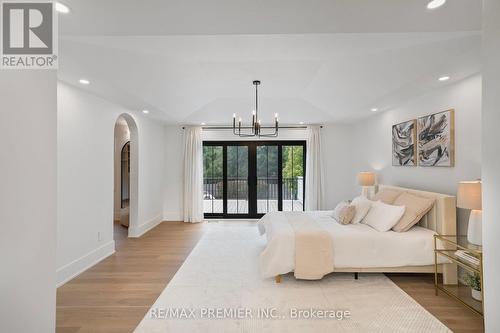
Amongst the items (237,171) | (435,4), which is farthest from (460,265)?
(237,171)

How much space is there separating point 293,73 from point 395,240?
8.08ft

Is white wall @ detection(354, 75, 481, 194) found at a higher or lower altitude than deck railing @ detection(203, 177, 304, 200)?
higher

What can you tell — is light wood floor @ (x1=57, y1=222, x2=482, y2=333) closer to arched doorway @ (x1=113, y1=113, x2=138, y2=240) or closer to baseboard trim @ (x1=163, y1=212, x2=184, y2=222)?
arched doorway @ (x1=113, y1=113, x2=138, y2=240)

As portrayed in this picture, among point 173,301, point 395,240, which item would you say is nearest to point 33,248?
point 173,301

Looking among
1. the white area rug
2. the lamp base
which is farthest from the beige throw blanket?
the lamp base

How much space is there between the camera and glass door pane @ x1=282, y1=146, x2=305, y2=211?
6203mm

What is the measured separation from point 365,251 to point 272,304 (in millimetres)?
1227

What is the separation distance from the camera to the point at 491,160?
4.24 ft

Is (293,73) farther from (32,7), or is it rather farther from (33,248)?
(33,248)

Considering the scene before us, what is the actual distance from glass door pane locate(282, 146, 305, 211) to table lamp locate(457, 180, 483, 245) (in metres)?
3.90

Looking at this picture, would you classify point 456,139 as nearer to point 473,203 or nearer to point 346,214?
point 473,203

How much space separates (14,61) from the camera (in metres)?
1.30

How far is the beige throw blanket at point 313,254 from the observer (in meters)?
2.81

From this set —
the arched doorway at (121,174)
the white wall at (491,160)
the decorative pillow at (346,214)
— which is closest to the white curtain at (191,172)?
the arched doorway at (121,174)
